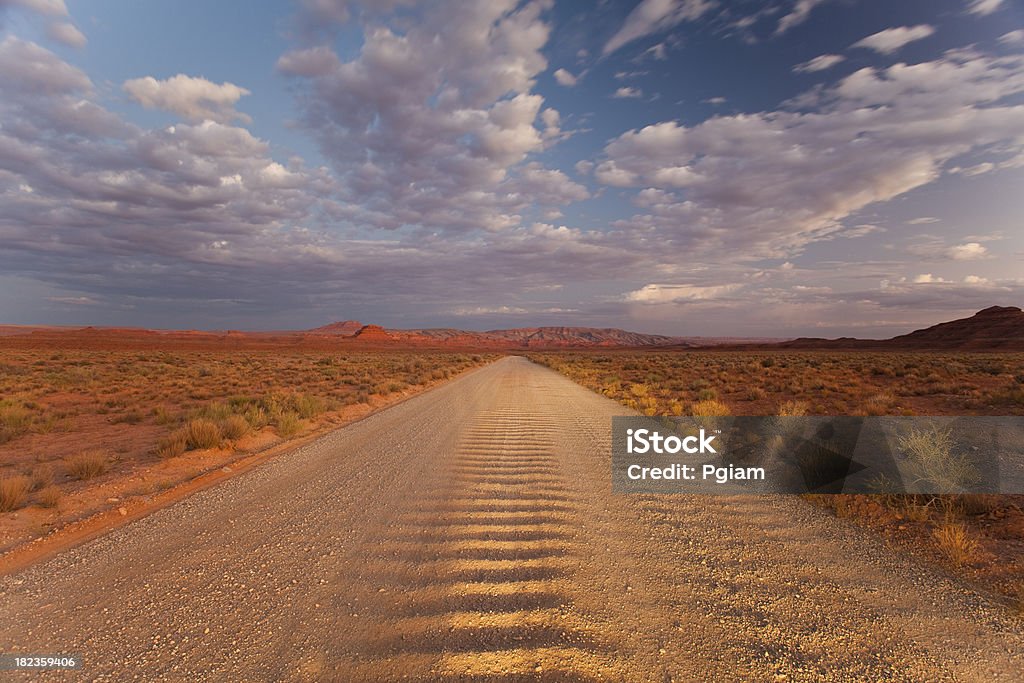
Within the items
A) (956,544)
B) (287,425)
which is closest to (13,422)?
(287,425)

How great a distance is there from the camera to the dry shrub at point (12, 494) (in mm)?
6238

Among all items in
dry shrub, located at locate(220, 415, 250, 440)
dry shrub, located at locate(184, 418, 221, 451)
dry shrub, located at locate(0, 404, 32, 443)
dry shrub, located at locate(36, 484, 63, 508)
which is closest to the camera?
dry shrub, located at locate(36, 484, 63, 508)

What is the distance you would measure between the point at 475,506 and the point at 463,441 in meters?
4.30

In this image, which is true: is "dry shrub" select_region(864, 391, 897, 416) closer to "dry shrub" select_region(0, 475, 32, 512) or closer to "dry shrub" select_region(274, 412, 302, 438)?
"dry shrub" select_region(274, 412, 302, 438)

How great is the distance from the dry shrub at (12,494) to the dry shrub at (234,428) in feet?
12.7

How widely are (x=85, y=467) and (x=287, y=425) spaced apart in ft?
14.4

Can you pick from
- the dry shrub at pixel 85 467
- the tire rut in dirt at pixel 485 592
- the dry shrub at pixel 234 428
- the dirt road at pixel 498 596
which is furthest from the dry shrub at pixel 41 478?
the tire rut in dirt at pixel 485 592

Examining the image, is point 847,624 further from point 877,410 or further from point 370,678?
point 877,410

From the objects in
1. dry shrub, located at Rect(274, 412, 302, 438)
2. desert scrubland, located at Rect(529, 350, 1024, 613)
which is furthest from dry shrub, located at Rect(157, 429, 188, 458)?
desert scrubland, located at Rect(529, 350, 1024, 613)

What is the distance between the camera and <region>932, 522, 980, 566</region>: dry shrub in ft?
14.5

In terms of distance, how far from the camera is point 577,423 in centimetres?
1246

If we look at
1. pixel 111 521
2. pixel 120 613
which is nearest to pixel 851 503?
pixel 120 613

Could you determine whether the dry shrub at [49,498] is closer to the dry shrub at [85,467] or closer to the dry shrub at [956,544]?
the dry shrub at [85,467]

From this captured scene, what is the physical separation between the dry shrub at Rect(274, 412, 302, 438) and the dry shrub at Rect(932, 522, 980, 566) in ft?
40.1
